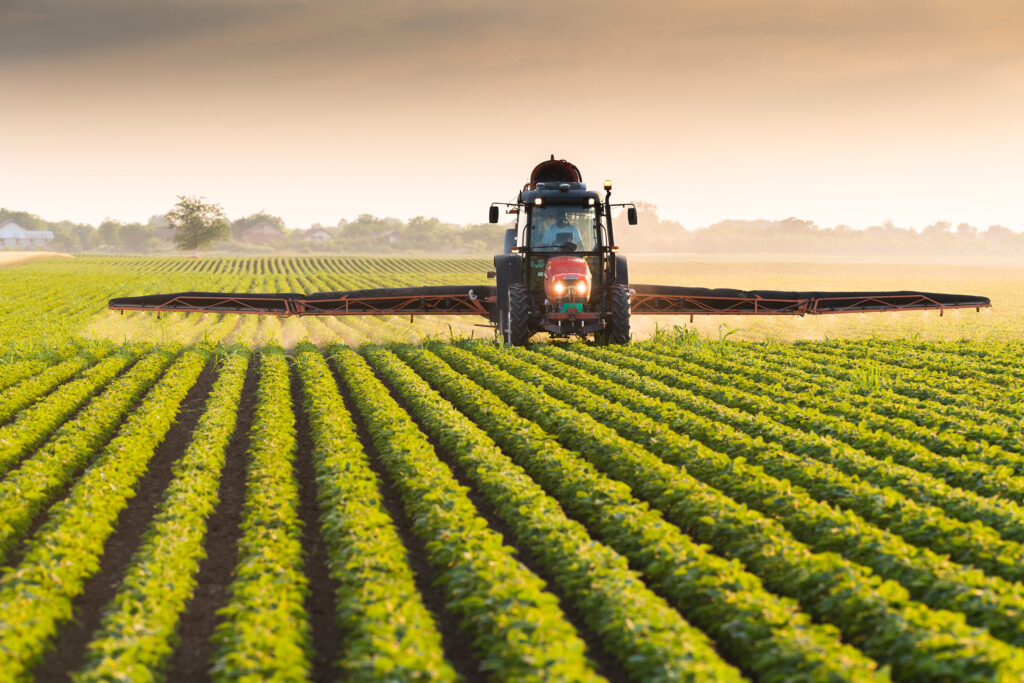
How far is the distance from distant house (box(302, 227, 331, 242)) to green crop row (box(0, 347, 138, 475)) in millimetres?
153985

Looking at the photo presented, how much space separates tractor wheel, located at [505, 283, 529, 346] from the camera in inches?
728

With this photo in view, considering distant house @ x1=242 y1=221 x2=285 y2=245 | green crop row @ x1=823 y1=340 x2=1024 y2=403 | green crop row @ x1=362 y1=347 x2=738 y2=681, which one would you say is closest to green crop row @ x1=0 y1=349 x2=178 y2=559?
green crop row @ x1=362 y1=347 x2=738 y2=681

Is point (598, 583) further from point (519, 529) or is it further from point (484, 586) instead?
point (519, 529)

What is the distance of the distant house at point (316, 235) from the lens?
16712cm

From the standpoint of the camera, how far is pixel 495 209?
1758 centimetres

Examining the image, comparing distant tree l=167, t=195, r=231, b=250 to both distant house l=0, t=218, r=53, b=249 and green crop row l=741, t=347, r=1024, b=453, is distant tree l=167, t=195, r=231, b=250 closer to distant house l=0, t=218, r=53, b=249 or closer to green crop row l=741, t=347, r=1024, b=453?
distant house l=0, t=218, r=53, b=249

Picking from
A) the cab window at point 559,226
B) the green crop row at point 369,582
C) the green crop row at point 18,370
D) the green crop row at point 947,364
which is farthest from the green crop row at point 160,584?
the green crop row at point 947,364

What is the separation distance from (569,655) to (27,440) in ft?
30.8

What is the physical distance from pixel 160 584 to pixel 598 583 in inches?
141

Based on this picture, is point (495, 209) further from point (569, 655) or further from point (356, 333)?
point (569, 655)

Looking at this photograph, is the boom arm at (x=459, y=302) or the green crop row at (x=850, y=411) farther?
the boom arm at (x=459, y=302)

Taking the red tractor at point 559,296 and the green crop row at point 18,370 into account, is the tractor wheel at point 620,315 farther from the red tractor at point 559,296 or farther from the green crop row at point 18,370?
the green crop row at point 18,370

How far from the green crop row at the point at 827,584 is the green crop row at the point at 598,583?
3.41 feet

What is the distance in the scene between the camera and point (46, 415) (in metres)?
12.2
